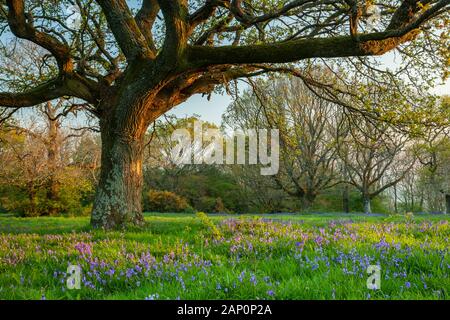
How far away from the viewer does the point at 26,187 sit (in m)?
28.1

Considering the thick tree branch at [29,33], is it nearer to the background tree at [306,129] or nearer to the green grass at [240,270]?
the green grass at [240,270]

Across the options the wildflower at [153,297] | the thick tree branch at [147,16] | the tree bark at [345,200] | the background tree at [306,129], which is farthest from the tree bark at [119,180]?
the tree bark at [345,200]

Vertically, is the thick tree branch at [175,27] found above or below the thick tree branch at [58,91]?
above

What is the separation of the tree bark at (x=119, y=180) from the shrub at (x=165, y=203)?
25.1m

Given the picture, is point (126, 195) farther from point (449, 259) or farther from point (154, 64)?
point (449, 259)

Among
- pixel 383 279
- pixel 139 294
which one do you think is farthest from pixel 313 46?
pixel 139 294

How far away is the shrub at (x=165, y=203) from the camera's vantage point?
35.8 metres

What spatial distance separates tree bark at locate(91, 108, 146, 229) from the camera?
1027 centimetres

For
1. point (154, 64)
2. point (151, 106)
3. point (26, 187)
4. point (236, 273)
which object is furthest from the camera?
point (26, 187)

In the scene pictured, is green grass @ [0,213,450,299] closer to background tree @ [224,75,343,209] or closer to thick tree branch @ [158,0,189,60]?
thick tree branch @ [158,0,189,60]

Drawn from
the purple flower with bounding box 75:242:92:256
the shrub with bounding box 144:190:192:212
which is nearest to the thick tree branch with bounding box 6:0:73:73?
the purple flower with bounding box 75:242:92:256

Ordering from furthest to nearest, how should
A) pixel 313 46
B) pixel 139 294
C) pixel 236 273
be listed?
pixel 313 46, pixel 236 273, pixel 139 294

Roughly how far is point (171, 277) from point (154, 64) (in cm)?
717

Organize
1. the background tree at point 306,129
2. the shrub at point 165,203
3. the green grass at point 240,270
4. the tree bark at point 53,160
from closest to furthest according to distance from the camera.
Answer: the green grass at point 240,270, the tree bark at point 53,160, the background tree at point 306,129, the shrub at point 165,203
